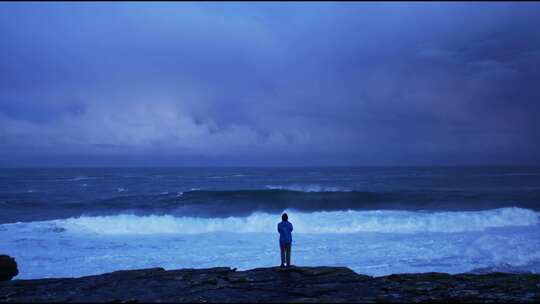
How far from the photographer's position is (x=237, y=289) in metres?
7.47

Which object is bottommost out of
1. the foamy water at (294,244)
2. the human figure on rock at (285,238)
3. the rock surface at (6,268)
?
the foamy water at (294,244)

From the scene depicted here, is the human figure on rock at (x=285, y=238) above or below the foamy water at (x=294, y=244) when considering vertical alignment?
above

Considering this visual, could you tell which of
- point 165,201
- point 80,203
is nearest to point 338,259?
point 165,201

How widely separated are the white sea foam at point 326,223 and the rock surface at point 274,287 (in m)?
10.4

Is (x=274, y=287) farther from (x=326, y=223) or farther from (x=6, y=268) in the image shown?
(x=326, y=223)

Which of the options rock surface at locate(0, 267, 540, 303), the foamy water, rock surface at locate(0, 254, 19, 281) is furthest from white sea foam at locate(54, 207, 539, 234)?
rock surface at locate(0, 267, 540, 303)

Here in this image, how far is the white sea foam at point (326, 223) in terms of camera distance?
63.1 ft

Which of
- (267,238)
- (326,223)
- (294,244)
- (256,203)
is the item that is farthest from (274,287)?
(256,203)

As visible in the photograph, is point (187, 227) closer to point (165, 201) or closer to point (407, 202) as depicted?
point (165, 201)

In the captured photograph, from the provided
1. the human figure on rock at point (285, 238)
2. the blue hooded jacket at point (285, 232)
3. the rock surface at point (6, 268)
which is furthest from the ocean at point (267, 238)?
the blue hooded jacket at point (285, 232)

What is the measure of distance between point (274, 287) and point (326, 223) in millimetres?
13040

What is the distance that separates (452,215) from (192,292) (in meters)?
18.4

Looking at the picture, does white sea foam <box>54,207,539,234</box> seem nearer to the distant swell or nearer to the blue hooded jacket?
the distant swell

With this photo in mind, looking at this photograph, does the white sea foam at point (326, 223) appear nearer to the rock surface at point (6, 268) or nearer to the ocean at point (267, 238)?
the ocean at point (267, 238)
